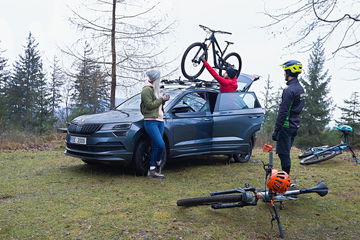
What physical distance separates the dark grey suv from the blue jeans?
228 millimetres

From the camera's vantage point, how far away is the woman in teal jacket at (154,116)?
6.28m

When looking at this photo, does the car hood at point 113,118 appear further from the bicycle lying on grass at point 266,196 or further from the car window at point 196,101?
the bicycle lying on grass at point 266,196

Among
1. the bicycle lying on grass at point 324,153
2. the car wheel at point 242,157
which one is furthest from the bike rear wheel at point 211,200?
the bicycle lying on grass at point 324,153

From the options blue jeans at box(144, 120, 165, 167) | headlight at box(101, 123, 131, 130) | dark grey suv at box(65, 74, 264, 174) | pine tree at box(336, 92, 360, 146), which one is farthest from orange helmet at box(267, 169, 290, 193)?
pine tree at box(336, 92, 360, 146)

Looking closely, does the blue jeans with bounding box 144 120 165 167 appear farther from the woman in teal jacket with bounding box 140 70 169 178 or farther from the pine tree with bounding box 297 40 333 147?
the pine tree with bounding box 297 40 333 147

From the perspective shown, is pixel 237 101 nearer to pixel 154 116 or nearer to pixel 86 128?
pixel 154 116

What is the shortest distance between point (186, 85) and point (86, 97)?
53.4ft

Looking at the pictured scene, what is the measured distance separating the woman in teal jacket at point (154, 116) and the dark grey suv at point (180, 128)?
0.79ft

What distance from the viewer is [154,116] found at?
20.7 ft

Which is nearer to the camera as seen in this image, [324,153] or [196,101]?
[196,101]

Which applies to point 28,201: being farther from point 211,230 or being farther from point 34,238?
point 211,230

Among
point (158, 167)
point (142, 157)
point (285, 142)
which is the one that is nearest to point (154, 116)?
point (142, 157)

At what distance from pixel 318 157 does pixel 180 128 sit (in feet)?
15.5

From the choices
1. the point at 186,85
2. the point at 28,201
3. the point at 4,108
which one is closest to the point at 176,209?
the point at 28,201
